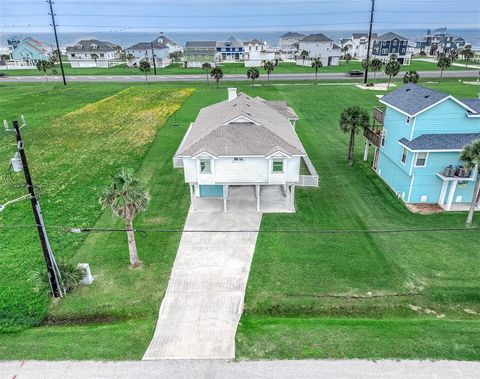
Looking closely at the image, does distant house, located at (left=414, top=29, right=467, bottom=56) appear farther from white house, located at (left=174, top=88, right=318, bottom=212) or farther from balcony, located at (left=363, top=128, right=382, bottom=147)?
white house, located at (left=174, top=88, right=318, bottom=212)

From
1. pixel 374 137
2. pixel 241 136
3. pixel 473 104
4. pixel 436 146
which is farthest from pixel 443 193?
pixel 241 136

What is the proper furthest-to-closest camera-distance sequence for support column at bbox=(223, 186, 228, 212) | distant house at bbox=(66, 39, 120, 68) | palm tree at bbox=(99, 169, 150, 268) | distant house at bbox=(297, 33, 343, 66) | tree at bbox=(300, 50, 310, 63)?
distant house at bbox=(66, 39, 120, 68)
distant house at bbox=(297, 33, 343, 66)
tree at bbox=(300, 50, 310, 63)
support column at bbox=(223, 186, 228, 212)
palm tree at bbox=(99, 169, 150, 268)

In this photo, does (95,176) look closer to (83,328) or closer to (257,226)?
(257,226)

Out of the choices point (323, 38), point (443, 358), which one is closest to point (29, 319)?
point (443, 358)

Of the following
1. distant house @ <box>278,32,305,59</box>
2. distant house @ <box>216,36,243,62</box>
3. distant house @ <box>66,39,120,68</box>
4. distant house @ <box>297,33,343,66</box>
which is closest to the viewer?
distant house @ <box>297,33,343,66</box>

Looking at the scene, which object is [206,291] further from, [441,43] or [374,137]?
[441,43]

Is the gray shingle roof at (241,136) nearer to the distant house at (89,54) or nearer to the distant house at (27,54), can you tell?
the distant house at (89,54)

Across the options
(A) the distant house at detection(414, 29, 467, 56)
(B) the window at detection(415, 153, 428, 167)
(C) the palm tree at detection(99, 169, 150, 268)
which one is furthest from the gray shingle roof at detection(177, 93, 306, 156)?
(A) the distant house at detection(414, 29, 467, 56)
